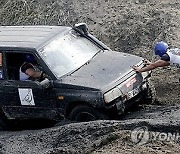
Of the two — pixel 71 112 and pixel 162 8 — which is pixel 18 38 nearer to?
pixel 71 112

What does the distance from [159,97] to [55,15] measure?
5.16m

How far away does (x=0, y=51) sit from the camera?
8445 mm

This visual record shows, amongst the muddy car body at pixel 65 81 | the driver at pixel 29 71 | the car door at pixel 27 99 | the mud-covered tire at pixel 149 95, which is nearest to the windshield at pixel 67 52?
the muddy car body at pixel 65 81

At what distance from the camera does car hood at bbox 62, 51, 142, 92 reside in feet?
25.8

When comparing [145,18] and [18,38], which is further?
[145,18]

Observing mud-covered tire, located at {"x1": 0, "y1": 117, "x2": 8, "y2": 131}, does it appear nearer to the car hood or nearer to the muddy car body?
the muddy car body

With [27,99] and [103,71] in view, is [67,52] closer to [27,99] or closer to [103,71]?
[103,71]

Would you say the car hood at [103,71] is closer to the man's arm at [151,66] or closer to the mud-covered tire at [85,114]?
the man's arm at [151,66]

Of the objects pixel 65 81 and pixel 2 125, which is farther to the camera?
pixel 2 125

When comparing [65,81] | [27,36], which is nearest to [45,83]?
[65,81]

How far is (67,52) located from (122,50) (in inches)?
135

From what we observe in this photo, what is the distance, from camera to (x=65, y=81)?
8016mm

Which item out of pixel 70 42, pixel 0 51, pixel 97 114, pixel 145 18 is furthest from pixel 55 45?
pixel 145 18

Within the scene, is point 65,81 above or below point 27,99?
above
